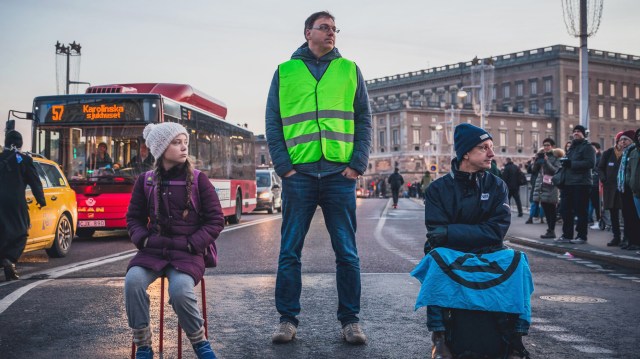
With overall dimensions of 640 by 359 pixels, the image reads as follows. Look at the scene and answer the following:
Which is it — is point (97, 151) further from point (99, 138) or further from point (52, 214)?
point (52, 214)

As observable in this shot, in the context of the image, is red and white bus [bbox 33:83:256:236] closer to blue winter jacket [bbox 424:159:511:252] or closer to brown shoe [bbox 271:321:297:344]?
brown shoe [bbox 271:321:297:344]

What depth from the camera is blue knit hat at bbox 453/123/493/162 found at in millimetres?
4969

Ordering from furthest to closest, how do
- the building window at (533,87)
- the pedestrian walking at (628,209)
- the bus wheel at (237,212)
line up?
the building window at (533,87) < the bus wheel at (237,212) < the pedestrian walking at (628,209)

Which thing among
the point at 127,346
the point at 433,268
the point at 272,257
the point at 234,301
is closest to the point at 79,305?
the point at 234,301

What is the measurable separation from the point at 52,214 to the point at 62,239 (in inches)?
24.1

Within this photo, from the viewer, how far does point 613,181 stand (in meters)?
13.8

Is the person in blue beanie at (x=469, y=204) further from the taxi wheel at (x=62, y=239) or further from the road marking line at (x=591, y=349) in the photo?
the taxi wheel at (x=62, y=239)

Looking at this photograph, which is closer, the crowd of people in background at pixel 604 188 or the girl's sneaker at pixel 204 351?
the girl's sneaker at pixel 204 351

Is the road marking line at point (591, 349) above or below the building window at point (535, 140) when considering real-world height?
below

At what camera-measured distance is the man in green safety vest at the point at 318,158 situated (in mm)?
5383

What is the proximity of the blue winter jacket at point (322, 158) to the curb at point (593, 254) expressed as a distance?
20.7 ft

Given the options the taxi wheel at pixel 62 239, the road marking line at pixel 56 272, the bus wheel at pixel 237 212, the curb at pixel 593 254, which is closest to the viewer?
the road marking line at pixel 56 272

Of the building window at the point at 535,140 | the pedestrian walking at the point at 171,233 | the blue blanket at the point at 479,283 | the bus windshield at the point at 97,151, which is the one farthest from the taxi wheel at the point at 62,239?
the building window at the point at 535,140

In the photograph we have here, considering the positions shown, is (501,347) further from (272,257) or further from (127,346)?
(272,257)
